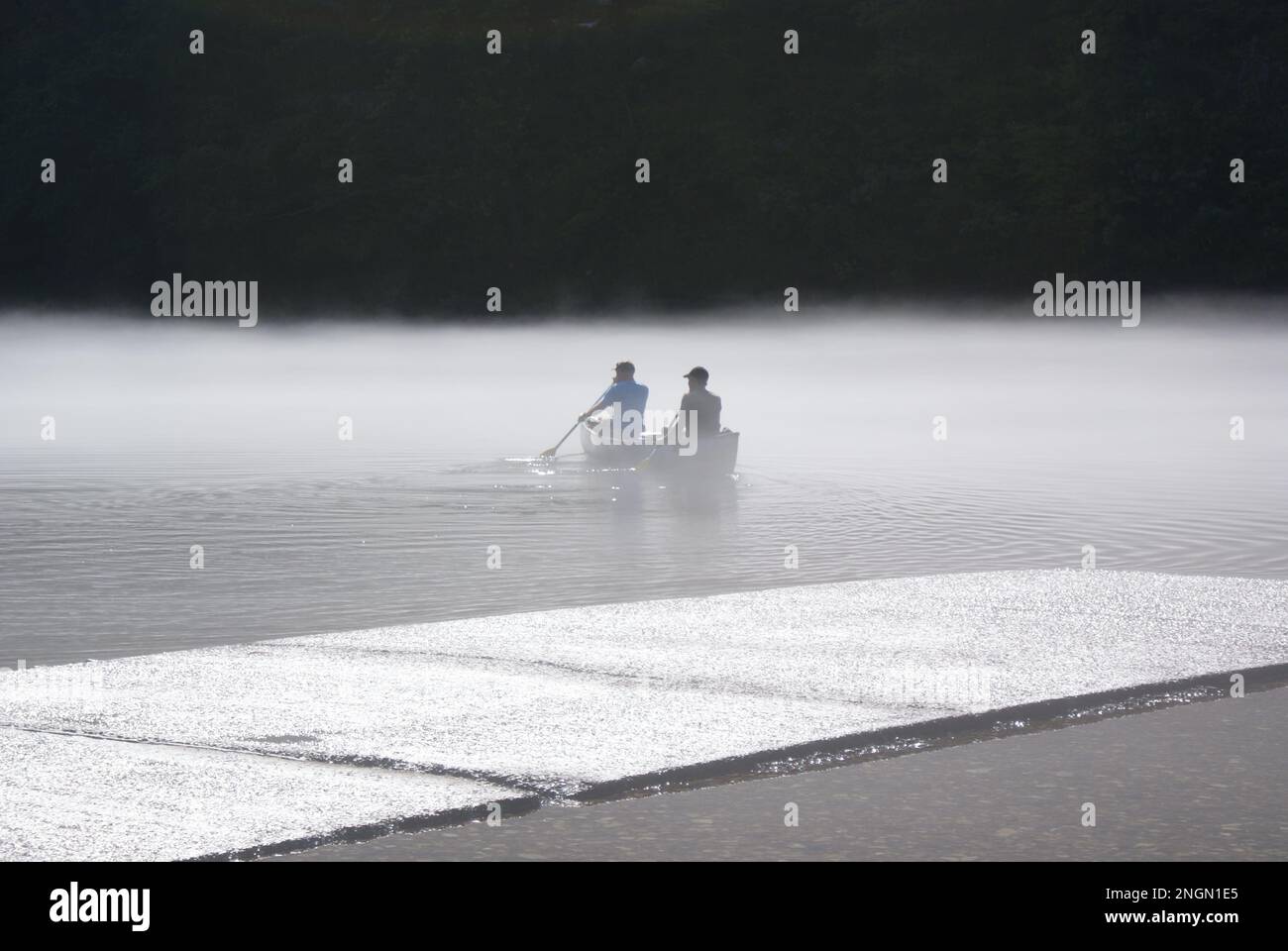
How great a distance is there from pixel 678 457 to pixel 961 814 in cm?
1986

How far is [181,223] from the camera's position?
8219cm

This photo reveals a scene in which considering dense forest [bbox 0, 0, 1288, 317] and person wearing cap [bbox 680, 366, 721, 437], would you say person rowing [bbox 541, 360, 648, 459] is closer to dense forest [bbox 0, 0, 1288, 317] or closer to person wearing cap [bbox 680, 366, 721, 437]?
person wearing cap [bbox 680, 366, 721, 437]

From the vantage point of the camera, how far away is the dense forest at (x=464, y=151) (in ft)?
263

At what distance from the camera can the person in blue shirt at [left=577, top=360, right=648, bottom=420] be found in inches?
1083

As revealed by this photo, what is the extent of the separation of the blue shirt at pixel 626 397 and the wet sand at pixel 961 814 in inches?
793

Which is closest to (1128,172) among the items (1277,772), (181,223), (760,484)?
(181,223)

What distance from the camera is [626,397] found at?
27797 millimetres

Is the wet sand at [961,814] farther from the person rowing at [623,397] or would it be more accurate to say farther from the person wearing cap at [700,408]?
the person rowing at [623,397]

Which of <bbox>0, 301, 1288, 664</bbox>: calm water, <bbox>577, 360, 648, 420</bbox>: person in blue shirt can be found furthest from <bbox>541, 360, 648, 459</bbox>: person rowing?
<bbox>0, 301, 1288, 664</bbox>: calm water

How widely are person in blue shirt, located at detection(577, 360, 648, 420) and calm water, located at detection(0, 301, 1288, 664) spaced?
3.29 ft

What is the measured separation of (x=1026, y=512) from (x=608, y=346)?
58813mm

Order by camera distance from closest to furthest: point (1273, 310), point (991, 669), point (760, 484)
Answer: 1. point (991, 669)
2. point (760, 484)
3. point (1273, 310)
